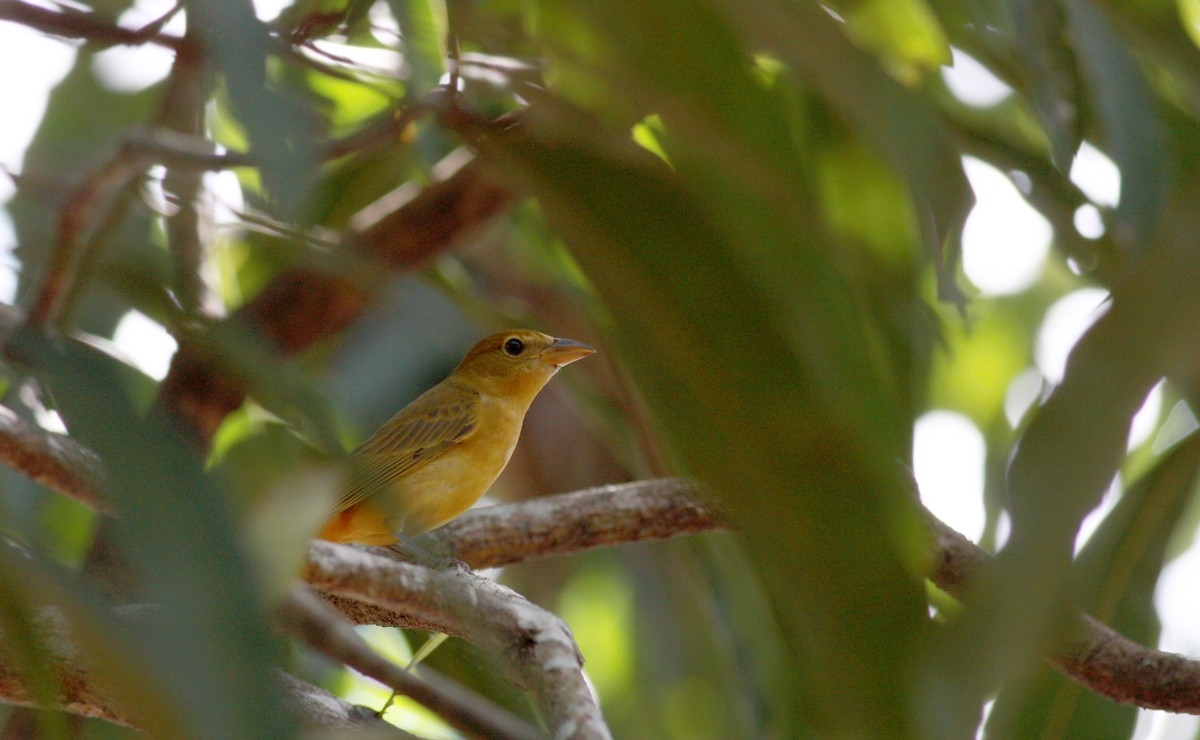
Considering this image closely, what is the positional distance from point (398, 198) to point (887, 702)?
3739mm

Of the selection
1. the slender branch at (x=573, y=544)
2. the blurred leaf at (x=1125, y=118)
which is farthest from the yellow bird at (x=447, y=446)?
the blurred leaf at (x=1125, y=118)

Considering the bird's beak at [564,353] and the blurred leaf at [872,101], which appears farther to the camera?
the bird's beak at [564,353]

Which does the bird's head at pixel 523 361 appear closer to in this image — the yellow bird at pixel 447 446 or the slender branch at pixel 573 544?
the yellow bird at pixel 447 446

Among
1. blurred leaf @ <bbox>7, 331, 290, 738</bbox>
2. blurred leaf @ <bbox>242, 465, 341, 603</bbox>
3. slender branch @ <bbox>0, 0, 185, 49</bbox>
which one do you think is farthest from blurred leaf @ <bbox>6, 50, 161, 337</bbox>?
blurred leaf @ <bbox>242, 465, 341, 603</bbox>

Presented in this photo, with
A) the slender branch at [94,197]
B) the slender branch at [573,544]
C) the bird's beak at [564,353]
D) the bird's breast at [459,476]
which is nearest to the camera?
the slender branch at [573,544]

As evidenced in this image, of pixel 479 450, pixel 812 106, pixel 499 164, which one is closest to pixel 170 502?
pixel 499 164

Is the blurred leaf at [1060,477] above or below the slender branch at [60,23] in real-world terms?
below

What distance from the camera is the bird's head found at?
418 cm

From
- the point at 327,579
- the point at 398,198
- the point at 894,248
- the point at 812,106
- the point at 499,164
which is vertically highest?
the point at 398,198

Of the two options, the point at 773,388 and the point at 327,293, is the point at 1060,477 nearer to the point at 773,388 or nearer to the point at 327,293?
the point at 773,388

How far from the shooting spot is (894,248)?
154 centimetres

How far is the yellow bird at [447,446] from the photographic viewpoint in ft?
12.0

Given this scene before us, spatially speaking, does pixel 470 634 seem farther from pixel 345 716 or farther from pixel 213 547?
pixel 213 547

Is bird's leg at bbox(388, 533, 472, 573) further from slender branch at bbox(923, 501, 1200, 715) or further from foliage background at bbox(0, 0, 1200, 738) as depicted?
slender branch at bbox(923, 501, 1200, 715)
